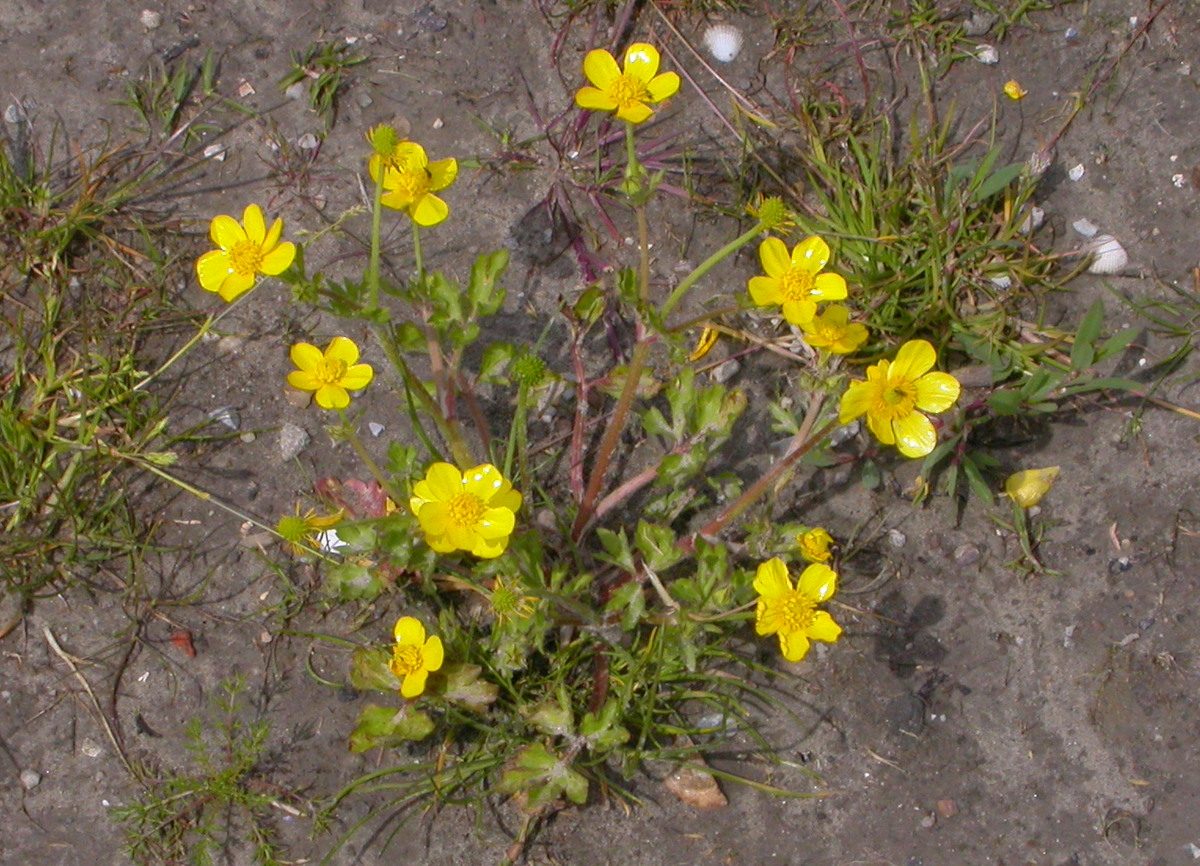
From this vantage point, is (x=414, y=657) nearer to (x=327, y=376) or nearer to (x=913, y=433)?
(x=327, y=376)

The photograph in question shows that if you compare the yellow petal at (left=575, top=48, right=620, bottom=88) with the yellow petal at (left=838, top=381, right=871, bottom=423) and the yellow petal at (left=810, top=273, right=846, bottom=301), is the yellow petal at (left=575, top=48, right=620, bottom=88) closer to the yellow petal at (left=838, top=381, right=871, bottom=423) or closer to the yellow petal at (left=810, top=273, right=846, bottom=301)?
the yellow petal at (left=810, top=273, right=846, bottom=301)

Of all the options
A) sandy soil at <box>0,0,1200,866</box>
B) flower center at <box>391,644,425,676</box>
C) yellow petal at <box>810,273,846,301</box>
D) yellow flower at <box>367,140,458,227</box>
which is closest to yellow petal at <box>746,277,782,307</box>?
yellow petal at <box>810,273,846,301</box>

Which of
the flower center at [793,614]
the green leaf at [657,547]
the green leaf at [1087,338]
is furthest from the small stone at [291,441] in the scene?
the green leaf at [1087,338]

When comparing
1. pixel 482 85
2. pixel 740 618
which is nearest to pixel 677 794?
pixel 740 618

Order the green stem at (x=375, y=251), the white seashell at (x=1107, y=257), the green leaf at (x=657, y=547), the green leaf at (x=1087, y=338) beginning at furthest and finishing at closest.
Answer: the white seashell at (x=1107, y=257)
the green leaf at (x=1087, y=338)
the green leaf at (x=657, y=547)
the green stem at (x=375, y=251)

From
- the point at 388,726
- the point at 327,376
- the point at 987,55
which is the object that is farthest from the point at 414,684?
the point at 987,55

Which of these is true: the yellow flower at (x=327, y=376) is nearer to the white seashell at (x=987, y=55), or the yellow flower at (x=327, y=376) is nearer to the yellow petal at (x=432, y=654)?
the yellow petal at (x=432, y=654)
